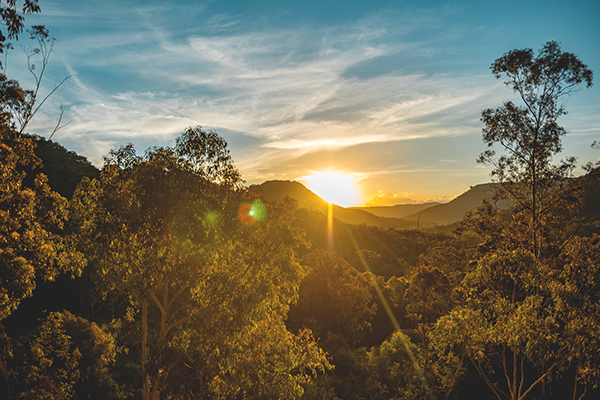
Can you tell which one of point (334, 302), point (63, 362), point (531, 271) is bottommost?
point (334, 302)

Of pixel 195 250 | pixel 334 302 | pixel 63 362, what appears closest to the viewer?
pixel 195 250

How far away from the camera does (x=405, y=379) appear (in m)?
21.5

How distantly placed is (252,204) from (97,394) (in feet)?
45.7

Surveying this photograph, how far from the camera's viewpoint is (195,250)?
32.0 ft

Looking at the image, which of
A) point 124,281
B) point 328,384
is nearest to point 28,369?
point 124,281

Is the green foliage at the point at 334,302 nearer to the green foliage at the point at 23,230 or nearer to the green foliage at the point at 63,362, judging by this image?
the green foliage at the point at 63,362

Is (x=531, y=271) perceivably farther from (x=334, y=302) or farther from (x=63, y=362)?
(x=334, y=302)

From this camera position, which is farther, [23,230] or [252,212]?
[252,212]

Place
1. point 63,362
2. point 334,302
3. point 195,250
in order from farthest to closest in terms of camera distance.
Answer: point 334,302 → point 63,362 → point 195,250

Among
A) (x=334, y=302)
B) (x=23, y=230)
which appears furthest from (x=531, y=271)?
(x=334, y=302)

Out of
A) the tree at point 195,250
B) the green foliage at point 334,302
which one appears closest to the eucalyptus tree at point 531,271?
the tree at point 195,250

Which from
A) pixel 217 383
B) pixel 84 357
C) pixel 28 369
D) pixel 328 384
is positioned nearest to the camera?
pixel 217 383

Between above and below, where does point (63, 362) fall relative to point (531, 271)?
below

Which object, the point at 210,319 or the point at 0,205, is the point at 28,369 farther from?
the point at 210,319
